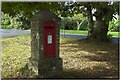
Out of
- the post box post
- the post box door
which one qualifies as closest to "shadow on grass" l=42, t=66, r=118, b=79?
the post box post

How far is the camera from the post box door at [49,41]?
7.55 metres

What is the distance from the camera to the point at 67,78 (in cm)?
719

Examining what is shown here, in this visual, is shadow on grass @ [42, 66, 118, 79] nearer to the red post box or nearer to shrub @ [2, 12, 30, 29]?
the red post box

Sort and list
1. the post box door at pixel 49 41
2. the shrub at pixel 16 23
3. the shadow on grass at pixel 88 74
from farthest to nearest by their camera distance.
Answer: the shrub at pixel 16 23, the post box door at pixel 49 41, the shadow on grass at pixel 88 74

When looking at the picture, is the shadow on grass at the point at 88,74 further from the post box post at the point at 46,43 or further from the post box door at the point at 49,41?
the post box door at the point at 49,41

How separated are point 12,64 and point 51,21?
9.27 ft

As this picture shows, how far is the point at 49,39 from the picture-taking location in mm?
7582

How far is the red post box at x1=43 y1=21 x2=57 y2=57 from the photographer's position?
7526 millimetres

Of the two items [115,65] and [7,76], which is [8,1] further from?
[115,65]

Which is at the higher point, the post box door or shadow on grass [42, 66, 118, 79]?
the post box door

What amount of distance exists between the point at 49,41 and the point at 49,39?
0.06 metres

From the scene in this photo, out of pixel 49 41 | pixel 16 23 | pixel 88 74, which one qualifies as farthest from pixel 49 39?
pixel 16 23

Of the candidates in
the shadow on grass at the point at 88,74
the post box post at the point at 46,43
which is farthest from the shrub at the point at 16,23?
the post box post at the point at 46,43

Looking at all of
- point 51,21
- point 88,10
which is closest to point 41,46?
point 51,21
